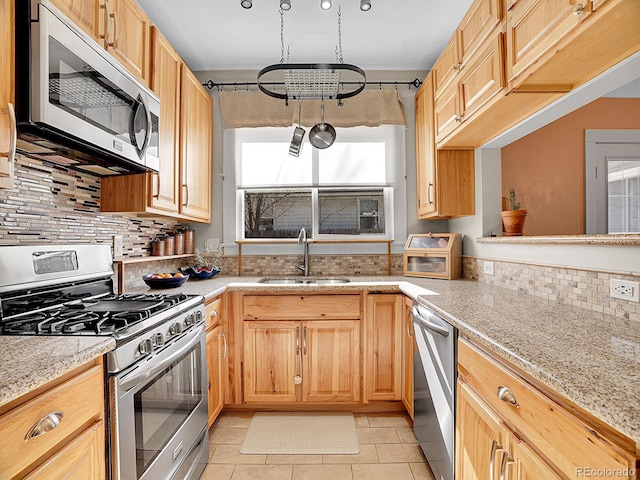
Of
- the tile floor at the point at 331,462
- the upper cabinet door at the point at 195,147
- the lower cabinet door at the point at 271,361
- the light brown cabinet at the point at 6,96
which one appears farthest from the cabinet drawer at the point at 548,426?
the upper cabinet door at the point at 195,147

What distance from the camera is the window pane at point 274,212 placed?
313cm

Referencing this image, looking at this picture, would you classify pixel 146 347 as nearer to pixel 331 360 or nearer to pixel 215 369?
pixel 215 369

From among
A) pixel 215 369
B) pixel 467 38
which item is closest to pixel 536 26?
pixel 467 38

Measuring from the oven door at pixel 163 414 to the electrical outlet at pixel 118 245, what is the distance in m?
0.76

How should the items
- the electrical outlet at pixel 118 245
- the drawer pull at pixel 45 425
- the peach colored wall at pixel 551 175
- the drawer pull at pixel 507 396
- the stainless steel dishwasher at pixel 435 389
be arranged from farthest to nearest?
1. the peach colored wall at pixel 551 175
2. the electrical outlet at pixel 118 245
3. the stainless steel dishwasher at pixel 435 389
4. the drawer pull at pixel 507 396
5. the drawer pull at pixel 45 425

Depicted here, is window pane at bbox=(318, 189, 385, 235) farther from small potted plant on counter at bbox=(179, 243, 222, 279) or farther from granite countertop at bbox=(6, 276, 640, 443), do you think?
granite countertop at bbox=(6, 276, 640, 443)

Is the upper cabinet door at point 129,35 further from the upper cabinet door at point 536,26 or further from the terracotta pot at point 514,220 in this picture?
the terracotta pot at point 514,220

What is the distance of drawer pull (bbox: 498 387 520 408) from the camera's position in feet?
3.23

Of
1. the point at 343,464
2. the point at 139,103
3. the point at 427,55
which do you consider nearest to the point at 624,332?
the point at 343,464

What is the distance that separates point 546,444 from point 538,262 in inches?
47.2

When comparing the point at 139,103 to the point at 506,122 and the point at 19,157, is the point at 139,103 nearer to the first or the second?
the point at 19,157

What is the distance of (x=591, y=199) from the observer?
2.55 m

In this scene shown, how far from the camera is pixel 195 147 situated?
8.72ft

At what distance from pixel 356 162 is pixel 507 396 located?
2402mm
